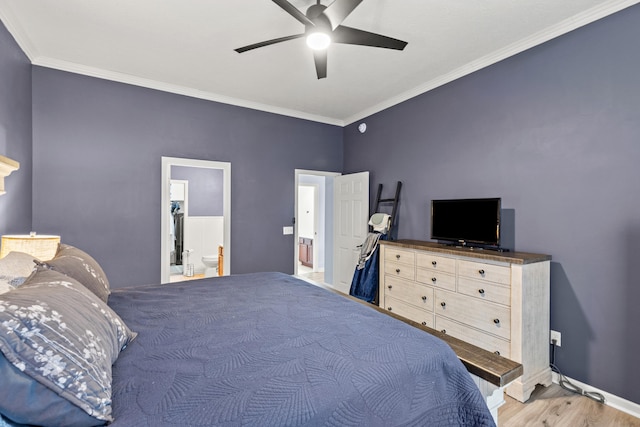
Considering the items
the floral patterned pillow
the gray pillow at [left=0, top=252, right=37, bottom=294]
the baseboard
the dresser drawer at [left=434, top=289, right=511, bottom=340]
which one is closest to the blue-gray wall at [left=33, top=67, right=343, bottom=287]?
the gray pillow at [left=0, top=252, right=37, bottom=294]

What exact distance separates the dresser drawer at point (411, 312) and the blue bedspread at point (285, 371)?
1.57 m

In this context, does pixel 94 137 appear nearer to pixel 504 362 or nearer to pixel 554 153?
pixel 504 362

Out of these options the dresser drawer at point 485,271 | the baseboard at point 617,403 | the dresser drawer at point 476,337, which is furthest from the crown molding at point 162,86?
the baseboard at point 617,403

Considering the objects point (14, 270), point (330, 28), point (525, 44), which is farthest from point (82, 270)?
point (525, 44)

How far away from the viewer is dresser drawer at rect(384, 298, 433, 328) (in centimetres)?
295

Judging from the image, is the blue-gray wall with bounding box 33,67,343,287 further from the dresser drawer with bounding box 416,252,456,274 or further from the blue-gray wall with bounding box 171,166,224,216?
the dresser drawer with bounding box 416,252,456,274

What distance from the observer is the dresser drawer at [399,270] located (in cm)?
316

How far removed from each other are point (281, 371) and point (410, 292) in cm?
238

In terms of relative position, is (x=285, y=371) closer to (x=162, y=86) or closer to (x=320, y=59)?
(x=320, y=59)

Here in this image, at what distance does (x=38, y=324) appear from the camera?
31.4 inches

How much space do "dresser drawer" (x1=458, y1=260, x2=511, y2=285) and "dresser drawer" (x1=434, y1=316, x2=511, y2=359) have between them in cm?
45

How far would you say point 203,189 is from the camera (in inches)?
230

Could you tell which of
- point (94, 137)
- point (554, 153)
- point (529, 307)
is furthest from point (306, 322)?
point (94, 137)

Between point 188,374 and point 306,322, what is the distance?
1.98ft
